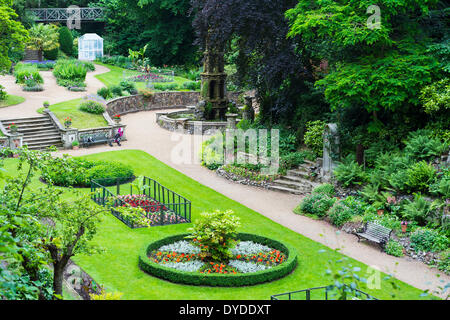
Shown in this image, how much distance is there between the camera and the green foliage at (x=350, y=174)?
21.3 metres

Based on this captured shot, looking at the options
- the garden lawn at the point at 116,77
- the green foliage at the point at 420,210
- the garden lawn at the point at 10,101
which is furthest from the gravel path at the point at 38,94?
the green foliage at the point at 420,210

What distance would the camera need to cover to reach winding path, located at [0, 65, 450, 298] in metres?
16.3

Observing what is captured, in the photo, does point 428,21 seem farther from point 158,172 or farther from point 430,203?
point 158,172

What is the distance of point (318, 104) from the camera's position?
26750 mm

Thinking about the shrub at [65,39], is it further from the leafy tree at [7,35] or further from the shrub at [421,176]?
the shrub at [421,176]

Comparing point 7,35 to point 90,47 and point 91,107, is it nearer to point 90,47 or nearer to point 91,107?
point 91,107

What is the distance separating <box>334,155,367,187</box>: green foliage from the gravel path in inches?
733

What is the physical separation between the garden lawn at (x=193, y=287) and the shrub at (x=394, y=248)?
1.50m

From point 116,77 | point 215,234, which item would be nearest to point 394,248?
point 215,234

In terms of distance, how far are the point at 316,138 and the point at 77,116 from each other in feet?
49.2

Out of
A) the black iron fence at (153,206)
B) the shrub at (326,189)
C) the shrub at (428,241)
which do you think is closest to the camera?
the shrub at (428,241)

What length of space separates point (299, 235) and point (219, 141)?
35.1 ft

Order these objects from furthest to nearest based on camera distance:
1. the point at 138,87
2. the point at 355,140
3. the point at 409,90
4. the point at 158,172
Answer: the point at 138,87 → the point at 158,172 → the point at 355,140 → the point at 409,90

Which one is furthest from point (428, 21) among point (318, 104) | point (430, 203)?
point (430, 203)
